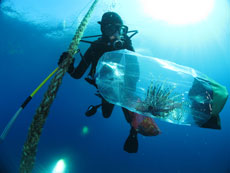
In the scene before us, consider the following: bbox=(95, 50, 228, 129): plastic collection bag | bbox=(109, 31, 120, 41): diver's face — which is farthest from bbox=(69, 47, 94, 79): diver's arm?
bbox=(109, 31, 120, 41): diver's face

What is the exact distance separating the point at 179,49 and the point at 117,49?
13656mm

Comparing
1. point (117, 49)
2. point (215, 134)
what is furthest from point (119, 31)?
point (215, 134)

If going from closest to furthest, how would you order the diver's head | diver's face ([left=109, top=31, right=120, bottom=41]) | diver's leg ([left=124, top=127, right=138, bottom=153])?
diver's leg ([left=124, top=127, right=138, bottom=153]) → diver's face ([left=109, top=31, right=120, bottom=41]) → the diver's head

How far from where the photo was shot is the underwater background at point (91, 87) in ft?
39.0

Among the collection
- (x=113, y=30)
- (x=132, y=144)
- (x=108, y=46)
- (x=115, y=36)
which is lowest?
(x=132, y=144)

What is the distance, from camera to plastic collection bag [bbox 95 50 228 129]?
2.05 m

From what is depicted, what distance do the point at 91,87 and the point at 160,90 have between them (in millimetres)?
24190

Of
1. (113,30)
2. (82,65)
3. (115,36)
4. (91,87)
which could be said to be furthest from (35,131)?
(91,87)

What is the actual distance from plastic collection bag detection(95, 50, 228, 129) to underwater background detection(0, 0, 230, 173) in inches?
307

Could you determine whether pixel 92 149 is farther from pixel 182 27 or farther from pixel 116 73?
pixel 116 73

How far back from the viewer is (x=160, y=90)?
2.26 m

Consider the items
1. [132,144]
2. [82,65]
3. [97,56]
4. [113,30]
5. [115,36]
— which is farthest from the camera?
[82,65]

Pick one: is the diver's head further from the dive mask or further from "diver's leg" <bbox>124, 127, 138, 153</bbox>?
"diver's leg" <bbox>124, 127, 138, 153</bbox>

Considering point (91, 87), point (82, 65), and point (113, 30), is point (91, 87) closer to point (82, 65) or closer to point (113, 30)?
point (82, 65)
